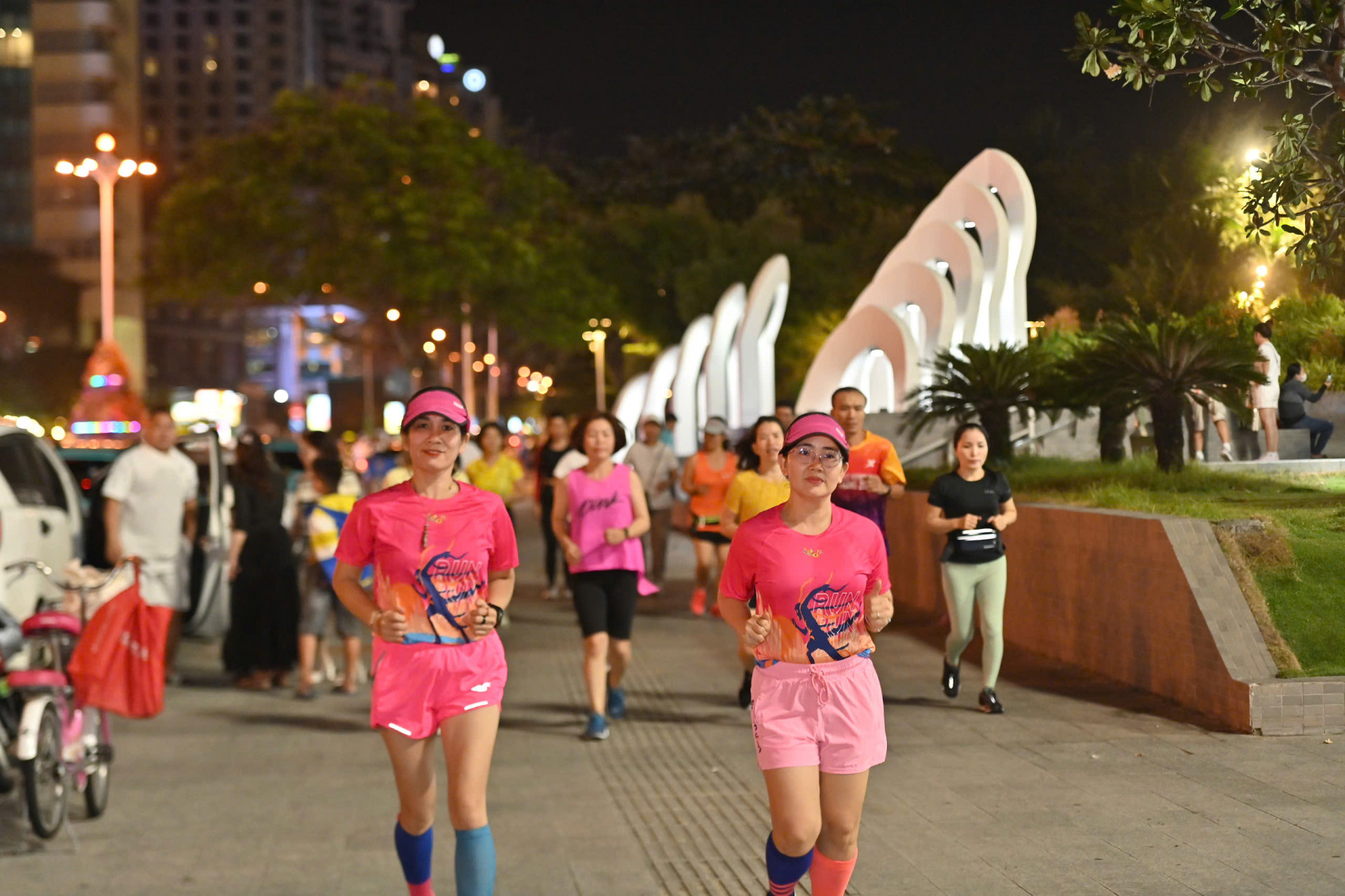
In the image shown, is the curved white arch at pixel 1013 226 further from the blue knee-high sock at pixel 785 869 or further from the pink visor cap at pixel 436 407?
the blue knee-high sock at pixel 785 869

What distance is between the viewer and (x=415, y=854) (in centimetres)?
526

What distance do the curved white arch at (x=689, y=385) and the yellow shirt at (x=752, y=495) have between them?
26.2 m

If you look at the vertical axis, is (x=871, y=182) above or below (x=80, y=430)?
above

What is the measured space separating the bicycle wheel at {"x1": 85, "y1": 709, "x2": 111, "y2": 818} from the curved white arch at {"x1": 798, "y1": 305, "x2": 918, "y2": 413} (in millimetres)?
15862

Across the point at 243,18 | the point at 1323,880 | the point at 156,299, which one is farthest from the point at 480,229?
the point at 243,18

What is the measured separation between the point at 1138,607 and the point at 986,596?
1.17 meters

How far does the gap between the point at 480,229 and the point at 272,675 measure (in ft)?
106

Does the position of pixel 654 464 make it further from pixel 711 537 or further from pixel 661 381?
pixel 661 381

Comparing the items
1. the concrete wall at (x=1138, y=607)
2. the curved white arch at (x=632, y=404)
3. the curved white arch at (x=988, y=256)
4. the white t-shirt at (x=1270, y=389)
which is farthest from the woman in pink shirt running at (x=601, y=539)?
the curved white arch at (x=632, y=404)

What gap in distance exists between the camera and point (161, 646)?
26.5 ft

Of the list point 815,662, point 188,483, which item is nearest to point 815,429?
point 815,662

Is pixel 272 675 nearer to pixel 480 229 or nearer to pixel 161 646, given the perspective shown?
pixel 161 646

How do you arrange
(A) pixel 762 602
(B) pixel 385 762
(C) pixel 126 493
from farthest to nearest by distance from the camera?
1. (C) pixel 126 493
2. (B) pixel 385 762
3. (A) pixel 762 602

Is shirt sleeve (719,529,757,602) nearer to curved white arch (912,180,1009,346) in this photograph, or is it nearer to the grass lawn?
the grass lawn
